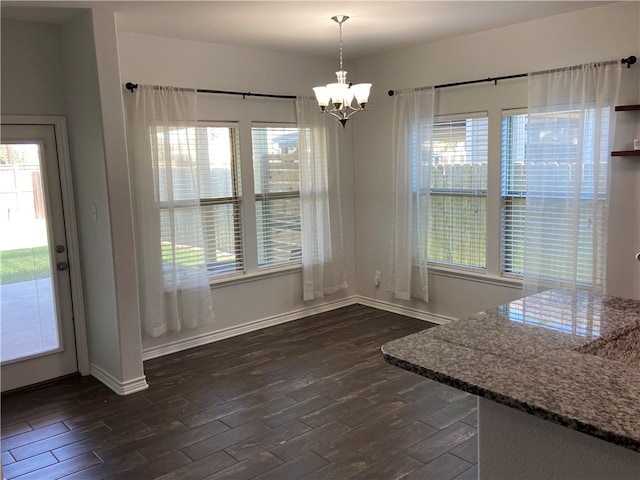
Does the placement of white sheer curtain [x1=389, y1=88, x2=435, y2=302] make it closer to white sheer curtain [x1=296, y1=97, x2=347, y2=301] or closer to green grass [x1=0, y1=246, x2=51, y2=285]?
white sheer curtain [x1=296, y1=97, x2=347, y2=301]

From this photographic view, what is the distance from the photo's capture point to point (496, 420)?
1.48 metres

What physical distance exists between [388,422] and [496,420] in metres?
1.88

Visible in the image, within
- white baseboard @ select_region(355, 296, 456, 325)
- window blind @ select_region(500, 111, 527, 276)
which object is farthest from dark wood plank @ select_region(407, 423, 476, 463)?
white baseboard @ select_region(355, 296, 456, 325)

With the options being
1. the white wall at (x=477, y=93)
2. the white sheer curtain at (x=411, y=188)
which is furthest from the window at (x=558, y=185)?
the white sheer curtain at (x=411, y=188)

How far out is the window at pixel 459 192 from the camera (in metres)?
4.70

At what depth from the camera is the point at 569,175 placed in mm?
3963

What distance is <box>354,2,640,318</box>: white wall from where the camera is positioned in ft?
12.3

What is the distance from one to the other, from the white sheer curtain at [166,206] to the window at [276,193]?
718mm

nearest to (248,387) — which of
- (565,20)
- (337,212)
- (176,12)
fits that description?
(337,212)

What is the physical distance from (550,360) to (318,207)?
3.93 m

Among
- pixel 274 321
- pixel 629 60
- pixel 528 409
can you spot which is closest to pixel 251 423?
pixel 274 321

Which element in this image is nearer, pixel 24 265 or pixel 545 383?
pixel 545 383

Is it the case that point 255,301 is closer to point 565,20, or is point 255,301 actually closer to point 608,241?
point 608,241

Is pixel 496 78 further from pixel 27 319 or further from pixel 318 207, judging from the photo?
pixel 27 319
